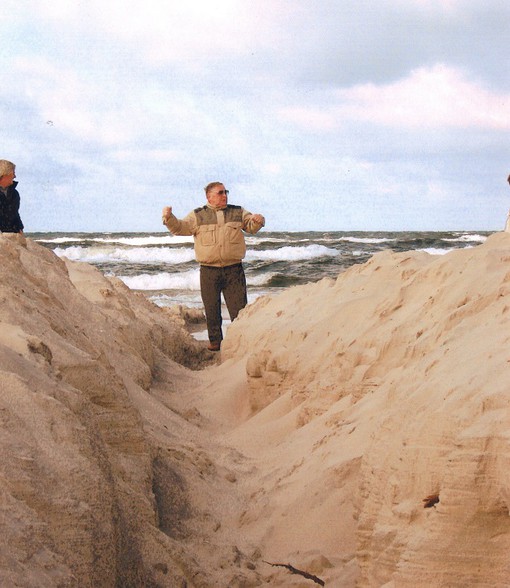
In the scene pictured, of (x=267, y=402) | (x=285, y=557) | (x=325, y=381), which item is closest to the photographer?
(x=285, y=557)

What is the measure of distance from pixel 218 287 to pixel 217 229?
2.11 feet

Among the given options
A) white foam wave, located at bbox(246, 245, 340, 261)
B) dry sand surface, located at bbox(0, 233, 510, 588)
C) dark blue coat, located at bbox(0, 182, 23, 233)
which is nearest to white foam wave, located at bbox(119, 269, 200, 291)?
white foam wave, located at bbox(246, 245, 340, 261)

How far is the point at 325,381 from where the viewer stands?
4918 millimetres

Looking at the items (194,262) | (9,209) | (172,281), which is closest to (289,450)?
(9,209)

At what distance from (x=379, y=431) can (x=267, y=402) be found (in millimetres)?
2919

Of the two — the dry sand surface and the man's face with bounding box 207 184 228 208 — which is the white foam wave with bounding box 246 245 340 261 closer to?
the man's face with bounding box 207 184 228 208

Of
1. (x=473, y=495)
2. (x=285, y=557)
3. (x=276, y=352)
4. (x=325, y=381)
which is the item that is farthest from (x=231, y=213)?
(x=473, y=495)

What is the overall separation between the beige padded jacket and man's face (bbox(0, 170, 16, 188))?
5.75 ft

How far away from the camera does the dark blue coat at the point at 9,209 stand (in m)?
6.78

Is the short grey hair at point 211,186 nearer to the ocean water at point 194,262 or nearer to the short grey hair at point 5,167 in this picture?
the short grey hair at point 5,167

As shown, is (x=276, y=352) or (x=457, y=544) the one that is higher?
(x=276, y=352)

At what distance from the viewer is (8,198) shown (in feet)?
22.3

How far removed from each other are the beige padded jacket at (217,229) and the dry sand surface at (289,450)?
92.7 inches

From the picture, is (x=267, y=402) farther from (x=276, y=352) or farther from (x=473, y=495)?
(x=473, y=495)
